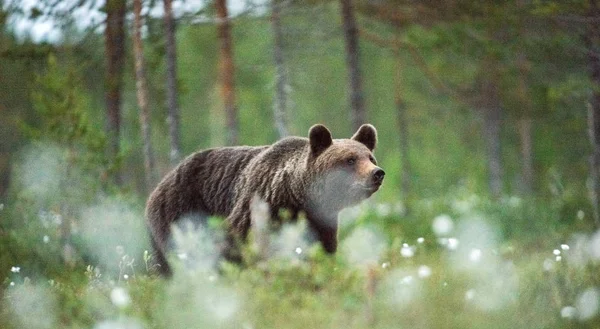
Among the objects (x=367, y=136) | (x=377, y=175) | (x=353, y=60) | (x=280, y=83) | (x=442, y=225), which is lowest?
(x=280, y=83)

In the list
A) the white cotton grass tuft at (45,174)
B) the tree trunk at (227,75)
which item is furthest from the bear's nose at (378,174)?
the tree trunk at (227,75)

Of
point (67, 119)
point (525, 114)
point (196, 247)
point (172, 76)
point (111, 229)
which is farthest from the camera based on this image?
point (525, 114)

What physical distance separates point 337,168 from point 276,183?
26.6 inches

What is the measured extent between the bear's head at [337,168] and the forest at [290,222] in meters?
0.47

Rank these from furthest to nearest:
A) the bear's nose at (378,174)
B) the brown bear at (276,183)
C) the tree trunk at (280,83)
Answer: the tree trunk at (280,83)
the brown bear at (276,183)
the bear's nose at (378,174)

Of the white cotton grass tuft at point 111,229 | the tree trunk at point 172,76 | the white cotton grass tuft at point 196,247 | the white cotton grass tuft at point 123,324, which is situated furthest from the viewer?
the tree trunk at point 172,76

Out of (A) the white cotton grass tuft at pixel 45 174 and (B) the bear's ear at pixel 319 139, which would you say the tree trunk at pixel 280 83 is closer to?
(A) the white cotton grass tuft at pixel 45 174

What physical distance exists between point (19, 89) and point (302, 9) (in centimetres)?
1159

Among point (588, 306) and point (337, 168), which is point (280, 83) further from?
point (588, 306)

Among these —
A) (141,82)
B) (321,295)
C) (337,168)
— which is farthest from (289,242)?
(141,82)

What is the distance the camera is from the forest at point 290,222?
5051mm

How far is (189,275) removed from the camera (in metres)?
5.02

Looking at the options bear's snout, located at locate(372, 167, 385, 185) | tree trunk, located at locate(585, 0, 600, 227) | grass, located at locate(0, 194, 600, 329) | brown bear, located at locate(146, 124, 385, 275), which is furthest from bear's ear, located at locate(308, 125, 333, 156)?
tree trunk, located at locate(585, 0, 600, 227)

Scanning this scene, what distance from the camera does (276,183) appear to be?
7.75 metres
